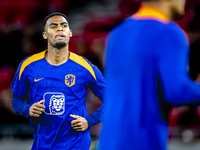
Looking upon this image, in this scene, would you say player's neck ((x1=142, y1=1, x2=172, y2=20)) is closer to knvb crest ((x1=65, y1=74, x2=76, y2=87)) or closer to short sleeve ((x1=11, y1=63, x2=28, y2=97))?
knvb crest ((x1=65, y1=74, x2=76, y2=87))

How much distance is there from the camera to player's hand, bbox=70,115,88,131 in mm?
3211

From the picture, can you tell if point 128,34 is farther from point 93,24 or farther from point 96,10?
point 96,10

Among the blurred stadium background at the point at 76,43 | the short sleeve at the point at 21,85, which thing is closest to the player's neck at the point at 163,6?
the short sleeve at the point at 21,85

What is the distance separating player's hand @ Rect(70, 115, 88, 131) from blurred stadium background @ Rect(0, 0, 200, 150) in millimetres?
1784

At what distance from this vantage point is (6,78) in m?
8.33

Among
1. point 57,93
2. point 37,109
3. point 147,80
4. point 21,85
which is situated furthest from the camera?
point 21,85

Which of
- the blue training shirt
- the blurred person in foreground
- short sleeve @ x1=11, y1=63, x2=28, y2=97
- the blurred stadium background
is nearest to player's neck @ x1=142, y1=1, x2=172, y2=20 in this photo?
the blurred person in foreground

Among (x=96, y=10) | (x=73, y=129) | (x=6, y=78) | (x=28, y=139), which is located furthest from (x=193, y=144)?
(x=96, y=10)

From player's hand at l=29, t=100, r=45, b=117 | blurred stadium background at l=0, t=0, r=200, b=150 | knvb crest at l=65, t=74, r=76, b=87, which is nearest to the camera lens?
player's hand at l=29, t=100, r=45, b=117

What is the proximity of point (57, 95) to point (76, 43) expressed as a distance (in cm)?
496

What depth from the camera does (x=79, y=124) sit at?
10.5 feet

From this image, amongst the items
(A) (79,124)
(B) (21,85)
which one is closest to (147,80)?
(A) (79,124)

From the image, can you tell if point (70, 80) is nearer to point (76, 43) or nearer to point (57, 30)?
point (57, 30)

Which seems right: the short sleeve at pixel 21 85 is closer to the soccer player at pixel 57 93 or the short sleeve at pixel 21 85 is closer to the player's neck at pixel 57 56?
the soccer player at pixel 57 93
